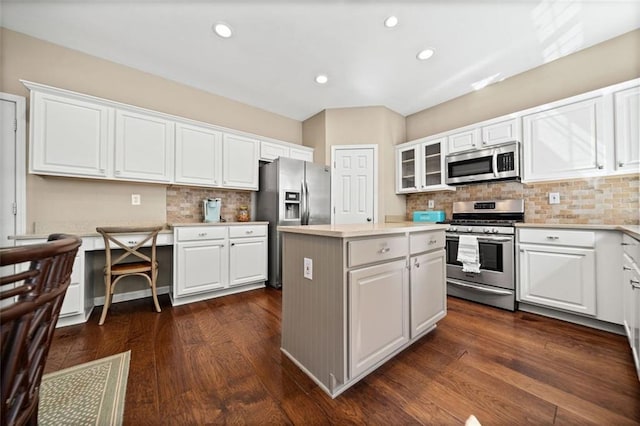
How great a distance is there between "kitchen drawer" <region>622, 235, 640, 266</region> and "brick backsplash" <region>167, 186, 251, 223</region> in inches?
154

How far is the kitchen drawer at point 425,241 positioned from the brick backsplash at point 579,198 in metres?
1.76

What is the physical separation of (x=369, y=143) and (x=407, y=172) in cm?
80

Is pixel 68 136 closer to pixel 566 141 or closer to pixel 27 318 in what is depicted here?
pixel 27 318

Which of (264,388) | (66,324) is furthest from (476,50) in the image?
(66,324)

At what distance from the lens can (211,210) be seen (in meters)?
3.35

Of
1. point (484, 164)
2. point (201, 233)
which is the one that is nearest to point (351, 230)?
point (201, 233)

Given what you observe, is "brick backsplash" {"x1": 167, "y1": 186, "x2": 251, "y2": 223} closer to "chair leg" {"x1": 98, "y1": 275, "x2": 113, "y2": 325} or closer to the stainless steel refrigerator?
the stainless steel refrigerator

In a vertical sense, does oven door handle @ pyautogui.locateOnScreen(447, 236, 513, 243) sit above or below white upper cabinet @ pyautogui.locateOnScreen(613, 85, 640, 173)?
below

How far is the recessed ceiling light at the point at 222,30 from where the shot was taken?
2.37 m

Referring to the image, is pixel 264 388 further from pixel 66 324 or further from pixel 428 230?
pixel 66 324

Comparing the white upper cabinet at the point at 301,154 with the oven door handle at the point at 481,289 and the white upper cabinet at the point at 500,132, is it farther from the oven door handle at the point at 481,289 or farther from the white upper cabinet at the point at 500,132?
the oven door handle at the point at 481,289

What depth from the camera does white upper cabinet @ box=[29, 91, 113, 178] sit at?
2.27 meters

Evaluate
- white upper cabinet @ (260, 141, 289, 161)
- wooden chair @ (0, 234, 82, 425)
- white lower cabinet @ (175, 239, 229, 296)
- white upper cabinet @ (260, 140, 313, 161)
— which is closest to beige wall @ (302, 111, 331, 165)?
white upper cabinet @ (260, 140, 313, 161)

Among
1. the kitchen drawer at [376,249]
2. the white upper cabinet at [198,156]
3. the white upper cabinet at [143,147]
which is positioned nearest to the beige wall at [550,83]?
the kitchen drawer at [376,249]
